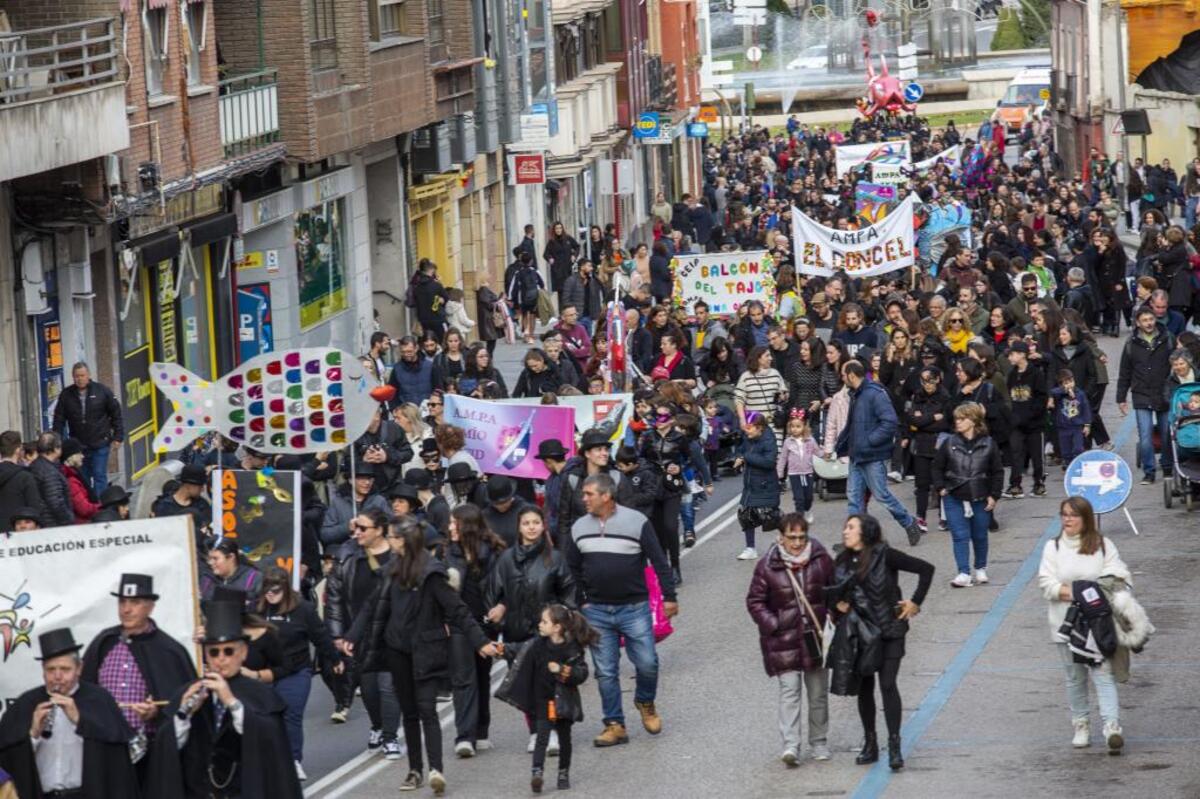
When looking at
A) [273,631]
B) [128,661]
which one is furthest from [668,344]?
[128,661]

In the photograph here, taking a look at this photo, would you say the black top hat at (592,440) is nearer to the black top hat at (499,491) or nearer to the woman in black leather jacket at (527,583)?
the black top hat at (499,491)

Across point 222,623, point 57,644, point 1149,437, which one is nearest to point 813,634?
point 222,623

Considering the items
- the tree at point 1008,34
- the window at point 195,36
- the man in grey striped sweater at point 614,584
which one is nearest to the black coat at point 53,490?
the man in grey striped sweater at point 614,584

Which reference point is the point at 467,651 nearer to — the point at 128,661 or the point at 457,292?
the point at 128,661

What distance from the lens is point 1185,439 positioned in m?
22.1

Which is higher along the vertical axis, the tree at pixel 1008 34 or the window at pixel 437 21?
the window at pixel 437 21

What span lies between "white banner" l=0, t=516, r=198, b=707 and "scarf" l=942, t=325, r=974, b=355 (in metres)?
13.5

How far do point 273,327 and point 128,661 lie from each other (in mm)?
21315

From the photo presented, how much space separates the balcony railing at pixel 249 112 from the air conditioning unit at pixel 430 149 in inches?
318

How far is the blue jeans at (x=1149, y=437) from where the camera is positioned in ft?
76.7

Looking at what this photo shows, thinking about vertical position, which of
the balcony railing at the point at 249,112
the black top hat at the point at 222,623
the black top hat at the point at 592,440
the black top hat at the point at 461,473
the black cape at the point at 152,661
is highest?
the balcony railing at the point at 249,112

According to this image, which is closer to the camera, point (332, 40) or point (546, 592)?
point (546, 592)

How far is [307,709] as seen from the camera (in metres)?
17.4

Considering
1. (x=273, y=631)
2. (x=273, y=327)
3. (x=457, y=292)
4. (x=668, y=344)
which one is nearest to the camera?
(x=273, y=631)
